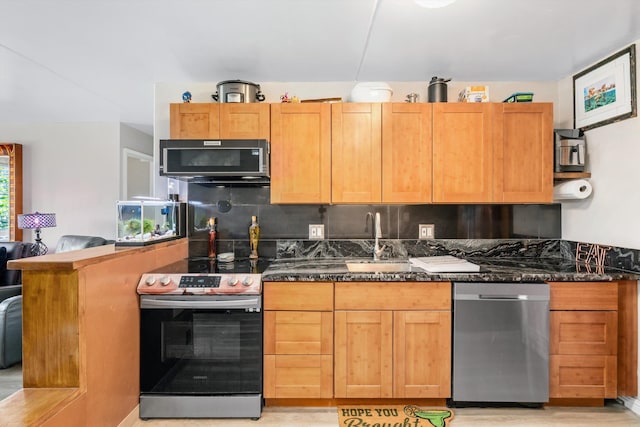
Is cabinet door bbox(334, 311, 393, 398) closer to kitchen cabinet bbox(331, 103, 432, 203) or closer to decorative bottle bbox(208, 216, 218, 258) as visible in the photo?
kitchen cabinet bbox(331, 103, 432, 203)

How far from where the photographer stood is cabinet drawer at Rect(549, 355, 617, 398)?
203 cm

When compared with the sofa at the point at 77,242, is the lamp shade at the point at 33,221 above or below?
above

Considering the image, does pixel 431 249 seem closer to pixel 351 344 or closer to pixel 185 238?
pixel 351 344

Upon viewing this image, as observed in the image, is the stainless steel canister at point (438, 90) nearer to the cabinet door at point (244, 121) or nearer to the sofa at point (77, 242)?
the cabinet door at point (244, 121)

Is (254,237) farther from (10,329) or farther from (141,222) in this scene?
(10,329)

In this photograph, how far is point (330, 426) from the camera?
193cm

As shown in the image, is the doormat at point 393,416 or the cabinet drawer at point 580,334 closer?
the doormat at point 393,416

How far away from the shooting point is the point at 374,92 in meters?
2.44

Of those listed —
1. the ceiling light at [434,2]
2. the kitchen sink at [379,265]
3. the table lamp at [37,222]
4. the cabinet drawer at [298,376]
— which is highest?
the ceiling light at [434,2]

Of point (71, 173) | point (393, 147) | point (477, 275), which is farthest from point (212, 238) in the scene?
point (71, 173)

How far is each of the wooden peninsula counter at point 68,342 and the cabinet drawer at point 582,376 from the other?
261 cm

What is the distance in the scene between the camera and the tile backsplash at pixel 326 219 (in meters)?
2.68

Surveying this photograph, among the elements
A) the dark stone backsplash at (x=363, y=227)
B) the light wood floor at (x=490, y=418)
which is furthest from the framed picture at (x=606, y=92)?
the light wood floor at (x=490, y=418)

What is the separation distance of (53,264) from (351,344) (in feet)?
5.34
